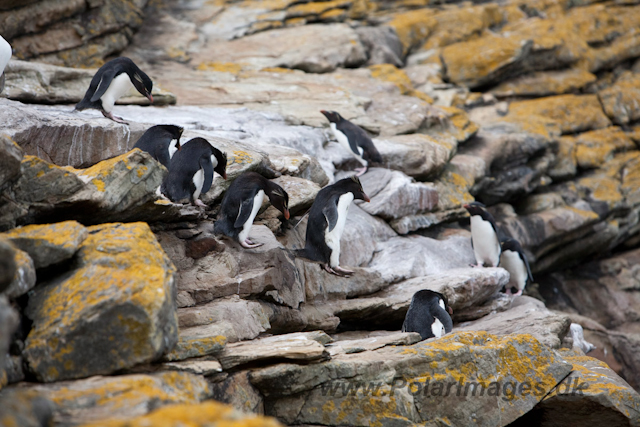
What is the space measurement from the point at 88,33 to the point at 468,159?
8.10 meters

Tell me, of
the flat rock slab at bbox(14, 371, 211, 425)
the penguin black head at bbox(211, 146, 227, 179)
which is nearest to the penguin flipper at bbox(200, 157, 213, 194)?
the penguin black head at bbox(211, 146, 227, 179)

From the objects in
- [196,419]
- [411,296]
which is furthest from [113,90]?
[196,419]

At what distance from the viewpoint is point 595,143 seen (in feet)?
45.3

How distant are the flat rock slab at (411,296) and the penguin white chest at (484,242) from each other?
90 cm

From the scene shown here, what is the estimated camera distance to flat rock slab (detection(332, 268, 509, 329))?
22.4 ft

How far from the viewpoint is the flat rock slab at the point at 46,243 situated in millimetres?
3607

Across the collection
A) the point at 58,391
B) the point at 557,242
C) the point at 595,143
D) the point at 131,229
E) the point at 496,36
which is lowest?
the point at 557,242

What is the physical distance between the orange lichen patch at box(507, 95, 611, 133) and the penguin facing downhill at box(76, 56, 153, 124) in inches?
366

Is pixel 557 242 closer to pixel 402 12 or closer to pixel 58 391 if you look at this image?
pixel 402 12

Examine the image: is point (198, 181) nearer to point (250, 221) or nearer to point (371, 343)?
point (250, 221)

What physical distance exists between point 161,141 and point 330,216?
2.08 metres

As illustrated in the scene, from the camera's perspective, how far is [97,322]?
3352 mm

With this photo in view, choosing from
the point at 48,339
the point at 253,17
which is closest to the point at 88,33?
the point at 253,17

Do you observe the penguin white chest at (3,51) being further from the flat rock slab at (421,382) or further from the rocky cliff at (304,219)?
the flat rock slab at (421,382)
